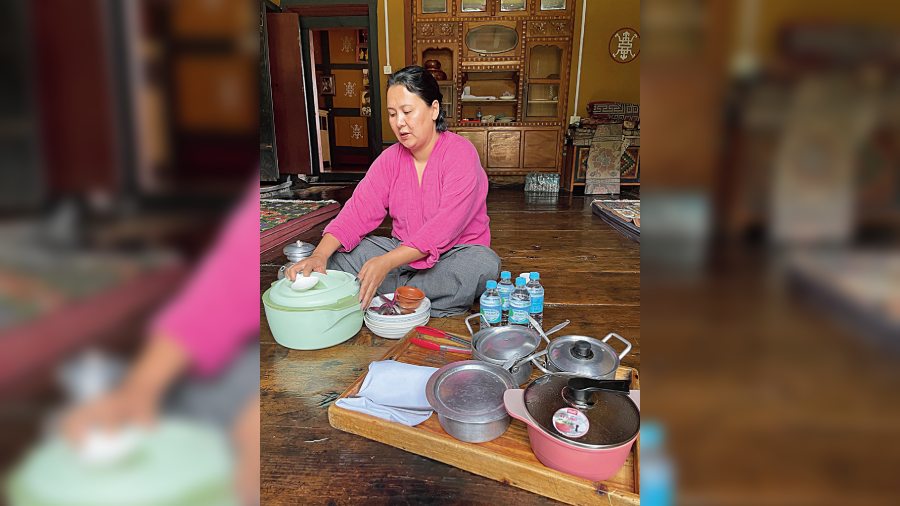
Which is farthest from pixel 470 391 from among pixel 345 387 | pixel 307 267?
pixel 307 267

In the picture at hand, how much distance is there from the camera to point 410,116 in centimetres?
174

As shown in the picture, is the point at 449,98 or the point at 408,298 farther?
the point at 449,98

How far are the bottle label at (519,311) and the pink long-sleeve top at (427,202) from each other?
14.8 inches

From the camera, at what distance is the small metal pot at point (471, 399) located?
3.16 feet

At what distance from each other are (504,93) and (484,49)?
2.01ft

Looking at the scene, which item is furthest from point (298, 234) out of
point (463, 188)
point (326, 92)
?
point (326, 92)

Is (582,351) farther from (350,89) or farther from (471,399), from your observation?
(350,89)

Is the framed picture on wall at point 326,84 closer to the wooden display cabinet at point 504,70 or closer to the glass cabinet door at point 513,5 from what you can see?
the wooden display cabinet at point 504,70

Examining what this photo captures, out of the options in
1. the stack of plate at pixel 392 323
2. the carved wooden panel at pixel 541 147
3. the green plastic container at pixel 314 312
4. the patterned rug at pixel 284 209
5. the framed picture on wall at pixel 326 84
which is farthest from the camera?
the framed picture on wall at pixel 326 84

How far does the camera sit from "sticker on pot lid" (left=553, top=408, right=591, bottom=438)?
2.76 feet

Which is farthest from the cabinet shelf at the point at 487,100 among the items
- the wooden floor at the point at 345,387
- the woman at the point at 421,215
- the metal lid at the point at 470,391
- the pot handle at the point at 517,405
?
the pot handle at the point at 517,405

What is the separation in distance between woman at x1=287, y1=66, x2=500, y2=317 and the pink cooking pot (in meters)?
0.79
